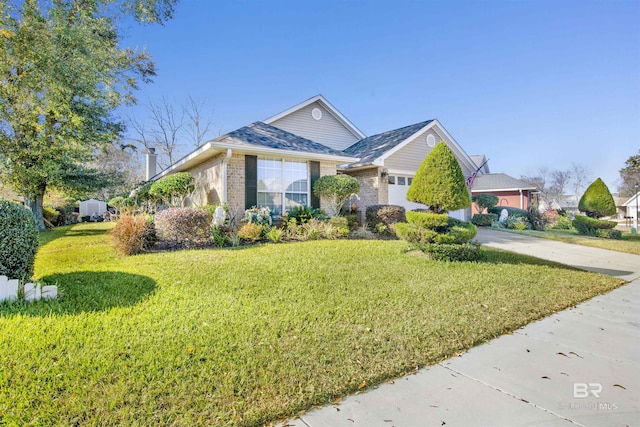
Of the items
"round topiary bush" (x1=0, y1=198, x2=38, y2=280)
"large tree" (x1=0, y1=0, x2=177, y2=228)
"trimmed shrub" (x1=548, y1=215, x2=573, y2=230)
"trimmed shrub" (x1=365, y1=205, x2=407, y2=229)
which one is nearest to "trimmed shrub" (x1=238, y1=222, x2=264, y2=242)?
"round topiary bush" (x1=0, y1=198, x2=38, y2=280)

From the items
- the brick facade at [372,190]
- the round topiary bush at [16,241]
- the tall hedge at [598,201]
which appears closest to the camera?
the round topiary bush at [16,241]

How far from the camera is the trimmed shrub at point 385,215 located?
11.4 metres

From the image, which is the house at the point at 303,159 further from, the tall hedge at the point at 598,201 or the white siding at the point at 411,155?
the tall hedge at the point at 598,201

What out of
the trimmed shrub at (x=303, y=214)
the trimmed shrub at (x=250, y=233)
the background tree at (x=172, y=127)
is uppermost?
the background tree at (x=172, y=127)

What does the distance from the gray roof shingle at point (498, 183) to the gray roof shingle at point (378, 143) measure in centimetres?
1412

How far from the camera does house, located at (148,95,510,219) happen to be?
403 inches

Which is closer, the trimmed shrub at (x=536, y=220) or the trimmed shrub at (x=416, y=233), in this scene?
the trimmed shrub at (x=416, y=233)

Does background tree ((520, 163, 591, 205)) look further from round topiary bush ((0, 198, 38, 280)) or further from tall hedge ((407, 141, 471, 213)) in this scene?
round topiary bush ((0, 198, 38, 280))

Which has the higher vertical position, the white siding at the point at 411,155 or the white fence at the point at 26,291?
the white siding at the point at 411,155

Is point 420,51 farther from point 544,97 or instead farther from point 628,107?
point 628,107

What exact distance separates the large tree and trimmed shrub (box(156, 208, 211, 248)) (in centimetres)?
766

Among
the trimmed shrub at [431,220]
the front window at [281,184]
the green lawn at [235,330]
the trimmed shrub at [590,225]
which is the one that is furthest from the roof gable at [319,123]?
the trimmed shrub at [590,225]

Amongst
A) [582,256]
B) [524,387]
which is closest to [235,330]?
[524,387]

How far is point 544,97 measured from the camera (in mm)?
13125
